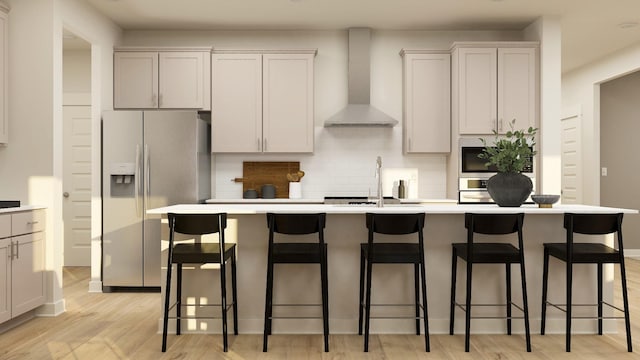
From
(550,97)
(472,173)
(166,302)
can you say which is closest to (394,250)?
(166,302)

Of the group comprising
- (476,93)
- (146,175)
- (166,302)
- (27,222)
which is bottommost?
(166,302)

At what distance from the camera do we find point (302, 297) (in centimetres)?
384

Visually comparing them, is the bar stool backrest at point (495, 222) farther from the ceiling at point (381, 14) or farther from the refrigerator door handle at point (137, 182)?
the refrigerator door handle at point (137, 182)

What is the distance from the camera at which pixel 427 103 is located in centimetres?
591

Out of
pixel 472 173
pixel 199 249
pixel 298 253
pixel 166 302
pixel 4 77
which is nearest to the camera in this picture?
pixel 298 253

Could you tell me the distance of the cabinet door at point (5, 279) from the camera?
3.80 metres

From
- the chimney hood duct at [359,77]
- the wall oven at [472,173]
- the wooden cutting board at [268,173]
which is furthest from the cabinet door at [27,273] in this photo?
the wall oven at [472,173]

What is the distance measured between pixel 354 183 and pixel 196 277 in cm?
279

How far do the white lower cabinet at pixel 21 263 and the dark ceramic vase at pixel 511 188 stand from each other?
12.0 feet

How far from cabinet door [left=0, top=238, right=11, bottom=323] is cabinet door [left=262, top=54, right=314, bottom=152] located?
278 cm

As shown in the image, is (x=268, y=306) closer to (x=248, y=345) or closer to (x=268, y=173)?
(x=248, y=345)

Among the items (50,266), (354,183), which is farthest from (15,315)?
(354,183)

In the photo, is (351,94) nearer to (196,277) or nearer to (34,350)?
(196,277)

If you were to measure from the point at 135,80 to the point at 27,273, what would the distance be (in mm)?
2549
